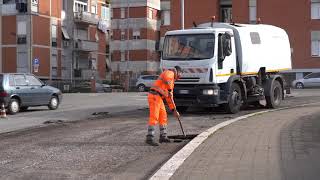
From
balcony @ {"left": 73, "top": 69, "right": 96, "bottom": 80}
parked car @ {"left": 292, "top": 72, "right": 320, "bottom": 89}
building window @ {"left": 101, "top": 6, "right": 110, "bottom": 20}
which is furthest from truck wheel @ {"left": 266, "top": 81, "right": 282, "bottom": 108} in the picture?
building window @ {"left": 101, "top": 6, "right": 110, "bottom": 20}

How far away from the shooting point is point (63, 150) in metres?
11.6

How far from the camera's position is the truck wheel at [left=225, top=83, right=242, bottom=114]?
20406 millimetres

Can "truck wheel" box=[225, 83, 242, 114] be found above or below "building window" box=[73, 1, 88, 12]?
below

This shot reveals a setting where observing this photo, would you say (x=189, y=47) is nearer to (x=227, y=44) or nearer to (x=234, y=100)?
(x=227, y=44)

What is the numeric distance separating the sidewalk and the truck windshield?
4.88 metres

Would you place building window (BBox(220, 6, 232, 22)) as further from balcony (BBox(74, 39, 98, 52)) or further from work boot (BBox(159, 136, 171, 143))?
work boot (BBox(159, 136, 171, 143))

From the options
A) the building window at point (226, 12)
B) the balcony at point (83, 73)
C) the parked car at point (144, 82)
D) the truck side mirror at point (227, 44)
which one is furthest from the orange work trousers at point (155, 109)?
the balcony at point (83, 73)

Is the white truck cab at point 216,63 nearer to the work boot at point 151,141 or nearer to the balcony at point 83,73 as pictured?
the work boot at point 151,141

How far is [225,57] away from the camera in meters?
20.1

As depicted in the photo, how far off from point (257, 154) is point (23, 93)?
50.1ft

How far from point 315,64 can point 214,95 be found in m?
39.6

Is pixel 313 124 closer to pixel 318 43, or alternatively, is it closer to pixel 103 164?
pixel 103 164

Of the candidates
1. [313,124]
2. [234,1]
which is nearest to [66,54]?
[234,1]

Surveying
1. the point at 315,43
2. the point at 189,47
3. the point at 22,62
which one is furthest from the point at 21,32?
the point at 189,47
